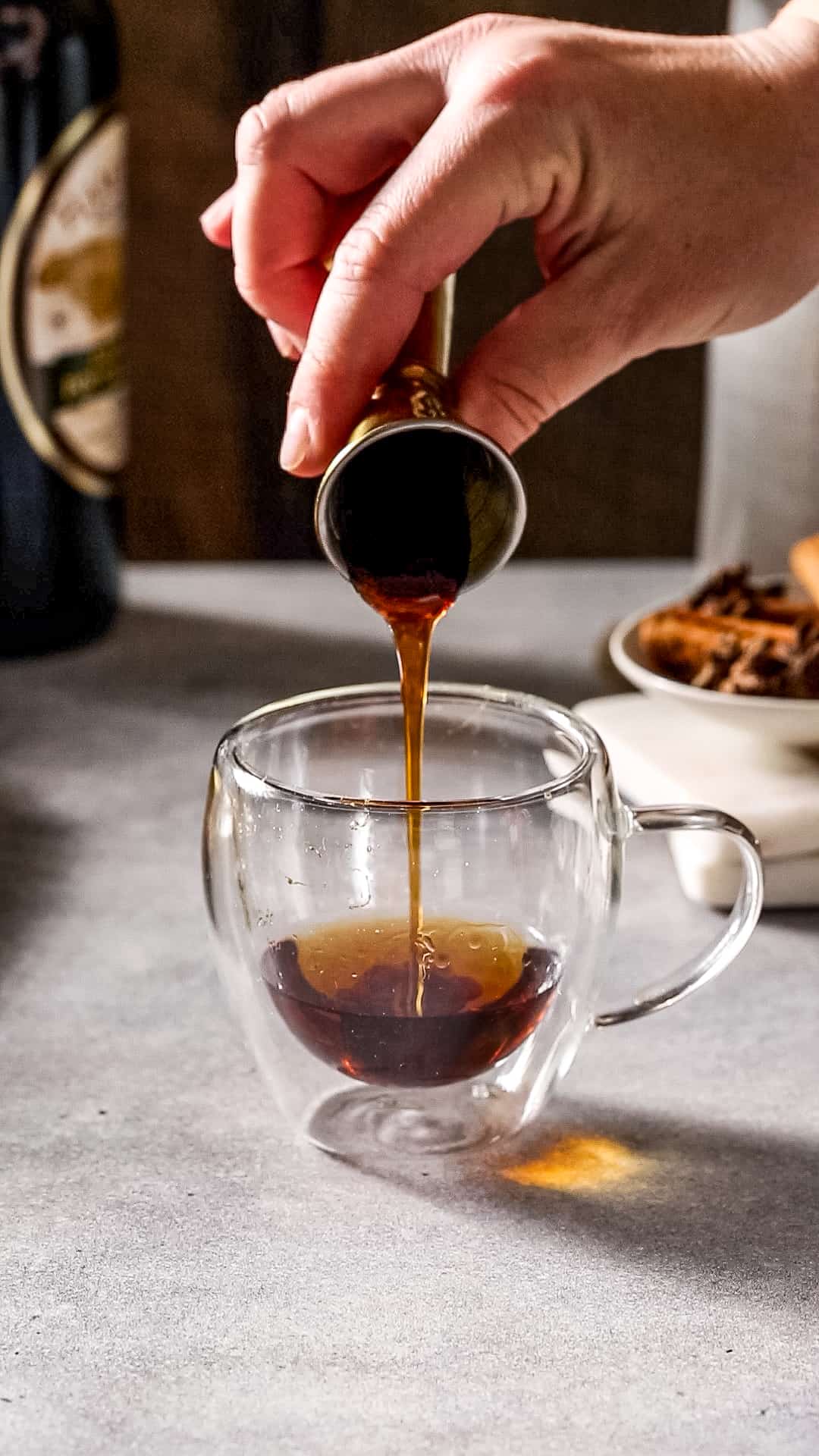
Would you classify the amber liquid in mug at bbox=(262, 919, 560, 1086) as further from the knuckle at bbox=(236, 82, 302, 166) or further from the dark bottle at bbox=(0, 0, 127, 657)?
the dark bottle at bbox=(0, 0, 127, 657)

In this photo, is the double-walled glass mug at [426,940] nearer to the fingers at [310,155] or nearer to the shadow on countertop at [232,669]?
the fingers at [310,155]

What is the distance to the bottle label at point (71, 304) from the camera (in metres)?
1.11

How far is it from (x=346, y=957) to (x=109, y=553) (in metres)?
0.69

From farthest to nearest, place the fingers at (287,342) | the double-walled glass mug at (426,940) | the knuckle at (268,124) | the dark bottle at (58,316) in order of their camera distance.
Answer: the dark bottle at (58,316) < the fingers at (287,342) < the knuckle at (268,124) < the double-walled glass mug at (426,940)

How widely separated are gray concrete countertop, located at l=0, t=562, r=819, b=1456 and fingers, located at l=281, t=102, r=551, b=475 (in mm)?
265

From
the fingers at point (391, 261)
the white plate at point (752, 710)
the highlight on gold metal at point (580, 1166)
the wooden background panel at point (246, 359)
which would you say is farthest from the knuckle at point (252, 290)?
the wooden background panel at point (246, 359)

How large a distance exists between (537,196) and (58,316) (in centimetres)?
56

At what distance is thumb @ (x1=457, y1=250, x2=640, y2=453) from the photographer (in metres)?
0.69

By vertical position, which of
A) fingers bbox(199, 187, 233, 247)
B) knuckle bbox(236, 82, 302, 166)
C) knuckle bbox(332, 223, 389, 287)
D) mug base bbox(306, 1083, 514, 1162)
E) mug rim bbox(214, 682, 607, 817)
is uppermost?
knuckle bbox(236, 82, 302, 166)

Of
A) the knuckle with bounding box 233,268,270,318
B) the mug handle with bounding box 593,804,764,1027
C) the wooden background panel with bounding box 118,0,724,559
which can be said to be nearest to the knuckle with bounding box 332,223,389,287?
the knuckle with bounding box 233,268,270,318

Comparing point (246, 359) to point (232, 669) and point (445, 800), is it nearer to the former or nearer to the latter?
point (232, 669)

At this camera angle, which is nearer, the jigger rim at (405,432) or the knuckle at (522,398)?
the jigger rim at (405,432)

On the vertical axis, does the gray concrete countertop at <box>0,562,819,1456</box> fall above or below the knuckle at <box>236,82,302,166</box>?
below

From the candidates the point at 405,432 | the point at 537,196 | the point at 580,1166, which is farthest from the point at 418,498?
the point at 580,1166
